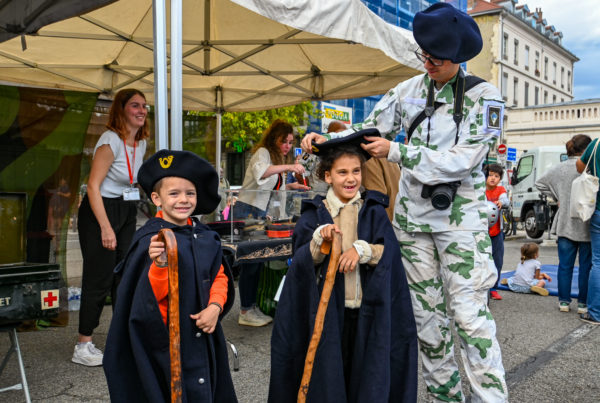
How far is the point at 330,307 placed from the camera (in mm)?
2271

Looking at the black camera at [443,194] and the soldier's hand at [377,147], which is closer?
the soldier's hand at [377,147]

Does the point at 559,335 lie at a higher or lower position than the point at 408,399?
lower

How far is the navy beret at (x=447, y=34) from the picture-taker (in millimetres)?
2479

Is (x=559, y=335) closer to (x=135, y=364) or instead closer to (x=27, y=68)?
(x=135, y=364)

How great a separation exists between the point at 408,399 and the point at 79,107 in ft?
15.9

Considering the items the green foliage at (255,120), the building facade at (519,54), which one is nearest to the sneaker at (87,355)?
the green foliage at (255,120)

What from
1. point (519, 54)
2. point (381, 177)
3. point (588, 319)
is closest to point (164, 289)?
point (381, 177)

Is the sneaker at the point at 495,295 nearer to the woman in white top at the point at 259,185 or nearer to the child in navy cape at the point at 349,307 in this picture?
the woman in white top at the point at 259,185

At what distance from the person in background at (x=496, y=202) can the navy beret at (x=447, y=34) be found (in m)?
3.70

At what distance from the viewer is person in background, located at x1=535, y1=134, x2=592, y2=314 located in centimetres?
553

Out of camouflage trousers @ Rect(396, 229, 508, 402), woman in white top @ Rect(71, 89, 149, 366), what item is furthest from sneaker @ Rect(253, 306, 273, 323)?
camouflage trousers @ Rect(396, 229, 508, 402)

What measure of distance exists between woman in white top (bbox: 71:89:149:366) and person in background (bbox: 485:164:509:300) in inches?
155

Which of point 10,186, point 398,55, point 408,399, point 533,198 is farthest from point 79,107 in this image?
point 533,198

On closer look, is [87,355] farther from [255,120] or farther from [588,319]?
[255,120]
